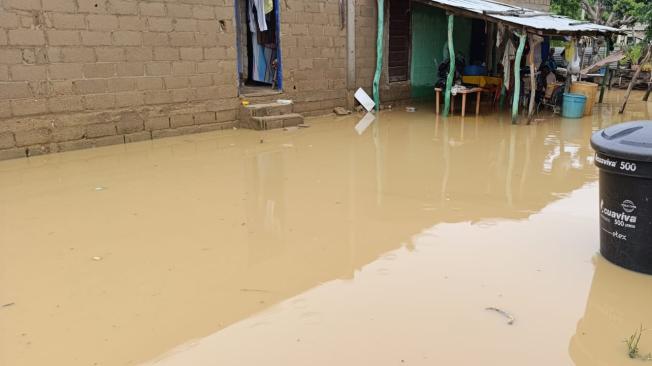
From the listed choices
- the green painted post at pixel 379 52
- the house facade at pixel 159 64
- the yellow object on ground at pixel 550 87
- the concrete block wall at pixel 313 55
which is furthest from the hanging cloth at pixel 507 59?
the concrete block wall at pixel 313 55

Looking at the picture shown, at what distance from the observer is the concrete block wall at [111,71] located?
6613 mm

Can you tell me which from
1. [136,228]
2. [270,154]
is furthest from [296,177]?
[136,228]

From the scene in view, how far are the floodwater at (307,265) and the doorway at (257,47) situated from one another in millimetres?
4367

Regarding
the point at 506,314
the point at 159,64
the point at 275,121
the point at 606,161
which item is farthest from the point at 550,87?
the point at 506,314

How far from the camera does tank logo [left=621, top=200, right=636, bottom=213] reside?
3242mm

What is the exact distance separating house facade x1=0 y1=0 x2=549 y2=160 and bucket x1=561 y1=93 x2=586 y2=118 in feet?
13.2

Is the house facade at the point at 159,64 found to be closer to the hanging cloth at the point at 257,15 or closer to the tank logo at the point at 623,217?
the hanging cloth at the point at 257,15

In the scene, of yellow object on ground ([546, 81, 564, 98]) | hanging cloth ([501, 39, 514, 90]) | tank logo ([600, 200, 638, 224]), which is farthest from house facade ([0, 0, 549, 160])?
tank logo ([600, 200, 638, 224])

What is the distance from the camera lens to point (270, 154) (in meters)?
7.06

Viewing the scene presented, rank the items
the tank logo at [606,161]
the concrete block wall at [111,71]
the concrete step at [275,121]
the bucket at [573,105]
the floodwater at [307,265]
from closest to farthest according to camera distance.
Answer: the floodwater at [307,265] → the tank logo at [606,161] → the concrete block wall at [111,71] → the concrete step at [275,121] → the bucket at [573,105]

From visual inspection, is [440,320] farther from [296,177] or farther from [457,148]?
[457,148]

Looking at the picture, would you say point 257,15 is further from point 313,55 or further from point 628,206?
point 628,206

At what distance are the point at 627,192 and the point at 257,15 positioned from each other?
8397mm

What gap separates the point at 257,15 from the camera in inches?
407
